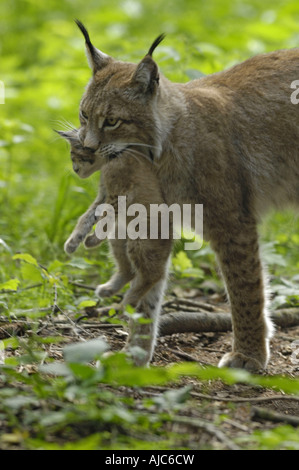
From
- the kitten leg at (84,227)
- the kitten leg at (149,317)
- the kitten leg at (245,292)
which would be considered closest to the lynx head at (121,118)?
the kitten leg at (84,227)

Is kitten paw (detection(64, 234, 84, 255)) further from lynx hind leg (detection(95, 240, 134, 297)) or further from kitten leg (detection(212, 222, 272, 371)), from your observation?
kitten leg (detection(212, 222, 272, 371))

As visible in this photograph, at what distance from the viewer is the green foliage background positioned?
470cm

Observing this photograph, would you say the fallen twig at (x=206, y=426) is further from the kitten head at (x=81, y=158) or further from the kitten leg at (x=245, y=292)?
the kitten head at (x=81, y=158)

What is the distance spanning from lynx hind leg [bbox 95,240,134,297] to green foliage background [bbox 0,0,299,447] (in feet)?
0.76

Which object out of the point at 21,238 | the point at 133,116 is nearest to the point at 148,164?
the point at 133,116

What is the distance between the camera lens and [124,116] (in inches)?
Result: 140

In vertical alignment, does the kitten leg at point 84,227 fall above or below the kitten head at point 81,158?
below

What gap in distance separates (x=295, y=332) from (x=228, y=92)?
1596mm

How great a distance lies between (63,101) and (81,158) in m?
5.14

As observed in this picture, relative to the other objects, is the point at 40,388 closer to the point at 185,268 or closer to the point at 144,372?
the point at 144,372

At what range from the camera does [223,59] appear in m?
7.19

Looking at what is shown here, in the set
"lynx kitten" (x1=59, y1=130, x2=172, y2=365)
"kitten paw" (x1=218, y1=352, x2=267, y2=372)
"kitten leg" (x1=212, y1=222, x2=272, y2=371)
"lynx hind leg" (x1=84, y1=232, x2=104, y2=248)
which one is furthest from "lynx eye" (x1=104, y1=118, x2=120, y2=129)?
"kitten paw" (x1=218, y1=352, x2=267, y2=372)

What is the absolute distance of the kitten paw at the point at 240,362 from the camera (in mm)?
3734
